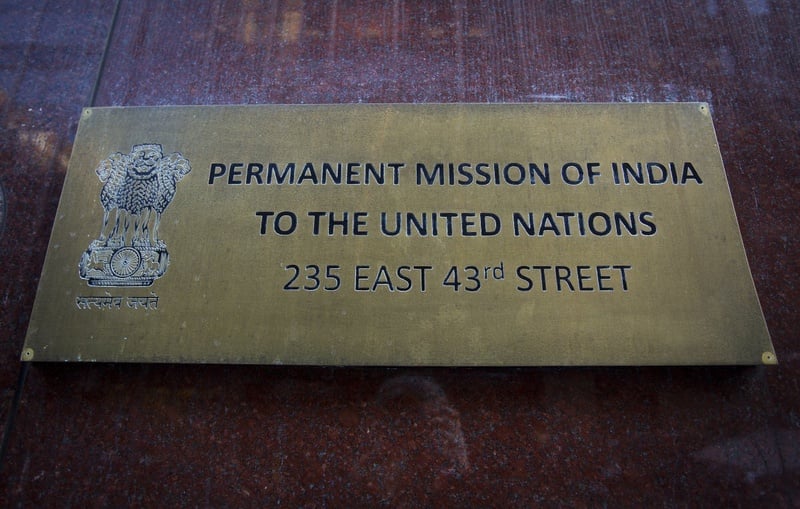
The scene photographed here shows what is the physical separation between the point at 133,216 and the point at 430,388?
1707 millimetres

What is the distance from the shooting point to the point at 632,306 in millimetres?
2506

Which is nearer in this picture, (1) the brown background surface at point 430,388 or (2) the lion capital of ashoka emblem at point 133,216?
(1) the brown background surface at point 430,388

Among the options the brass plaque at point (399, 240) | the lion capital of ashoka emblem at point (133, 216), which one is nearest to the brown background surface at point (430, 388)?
the brass plaque at point (399, 240)

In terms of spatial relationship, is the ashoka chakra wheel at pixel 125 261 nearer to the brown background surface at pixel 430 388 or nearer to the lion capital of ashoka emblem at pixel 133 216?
the lion capital of ashoka emblem at pixel 133 216

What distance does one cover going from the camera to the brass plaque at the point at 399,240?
98.0 inches

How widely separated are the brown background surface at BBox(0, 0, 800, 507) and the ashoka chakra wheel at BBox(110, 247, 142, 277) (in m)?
0.48

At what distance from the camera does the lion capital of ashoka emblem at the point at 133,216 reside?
2.63 meters

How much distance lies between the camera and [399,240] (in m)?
2.64

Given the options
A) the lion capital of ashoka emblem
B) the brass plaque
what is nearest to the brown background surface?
the brass plaque

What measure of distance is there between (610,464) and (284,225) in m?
1.89

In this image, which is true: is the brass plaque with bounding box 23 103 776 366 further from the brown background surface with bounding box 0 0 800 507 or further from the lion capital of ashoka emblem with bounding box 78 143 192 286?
the brown background surface with bounding box 0 0 800 507

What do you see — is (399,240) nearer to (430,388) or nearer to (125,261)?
(430,388)

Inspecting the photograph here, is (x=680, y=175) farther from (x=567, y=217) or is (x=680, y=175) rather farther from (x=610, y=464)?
(x=610, y=464)

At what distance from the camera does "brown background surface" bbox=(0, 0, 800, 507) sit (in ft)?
8.00
